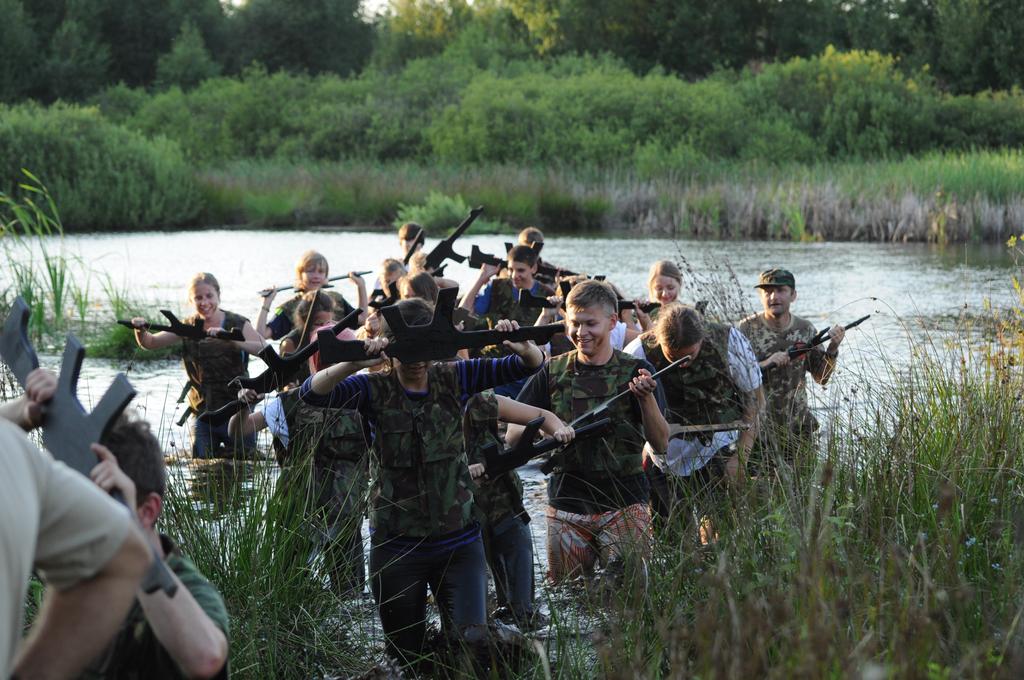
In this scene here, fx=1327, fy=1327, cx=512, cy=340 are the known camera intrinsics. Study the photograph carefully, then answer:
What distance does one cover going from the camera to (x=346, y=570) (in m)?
5.22

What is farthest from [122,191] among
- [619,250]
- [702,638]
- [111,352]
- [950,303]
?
[702,638]

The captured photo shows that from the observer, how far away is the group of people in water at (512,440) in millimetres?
5191

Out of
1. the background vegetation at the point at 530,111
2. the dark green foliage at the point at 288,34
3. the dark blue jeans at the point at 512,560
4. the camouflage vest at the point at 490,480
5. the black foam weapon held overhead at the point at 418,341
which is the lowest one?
the dark blue jeans at the point at 512,560

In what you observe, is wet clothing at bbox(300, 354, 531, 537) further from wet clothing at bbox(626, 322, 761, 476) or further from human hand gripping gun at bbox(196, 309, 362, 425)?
wet clothing at bbox(626, 322, 761, 476)

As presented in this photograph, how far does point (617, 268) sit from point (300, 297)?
12006 millimetres

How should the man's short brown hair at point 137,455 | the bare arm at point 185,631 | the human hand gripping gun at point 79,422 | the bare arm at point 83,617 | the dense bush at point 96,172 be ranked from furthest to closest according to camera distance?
the dense bush at point 96,172
the man's short brown hair at point 137,455
the bare arm at point 185,631
the human hand gripping gun at point 79,422
the bare arm at point 83,617

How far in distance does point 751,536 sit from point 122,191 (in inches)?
1142

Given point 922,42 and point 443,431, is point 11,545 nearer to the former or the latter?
point 443,431

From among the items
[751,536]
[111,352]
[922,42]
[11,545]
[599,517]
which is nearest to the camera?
[11,545]

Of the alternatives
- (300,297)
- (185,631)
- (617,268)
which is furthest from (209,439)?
(617,268)

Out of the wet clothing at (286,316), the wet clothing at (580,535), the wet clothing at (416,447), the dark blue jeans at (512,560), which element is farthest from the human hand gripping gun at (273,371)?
the wet clothing at (286,316)

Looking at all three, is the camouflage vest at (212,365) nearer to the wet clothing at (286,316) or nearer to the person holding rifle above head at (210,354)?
the person holding rifle above head at (210,354)

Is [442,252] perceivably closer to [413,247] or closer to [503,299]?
[413,247]

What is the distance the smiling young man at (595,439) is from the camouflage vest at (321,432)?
2.36ft
